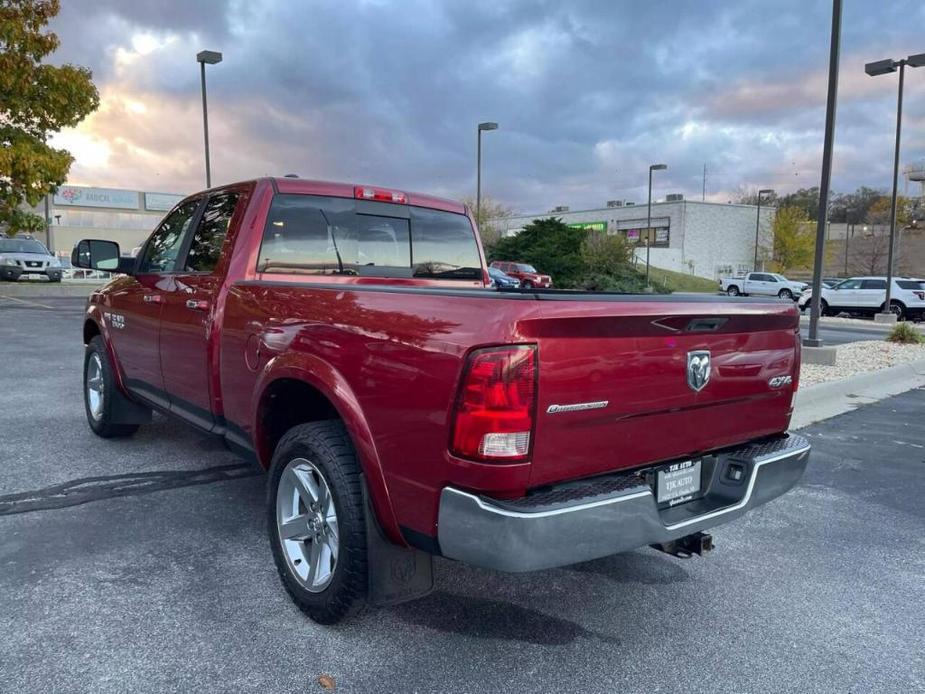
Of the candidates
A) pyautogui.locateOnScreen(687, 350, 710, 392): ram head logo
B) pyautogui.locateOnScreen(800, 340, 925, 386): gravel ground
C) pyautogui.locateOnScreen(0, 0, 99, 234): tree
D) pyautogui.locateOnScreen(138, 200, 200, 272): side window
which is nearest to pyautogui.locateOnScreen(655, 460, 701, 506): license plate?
pyautogui.locateOnScreen(687, 350, 710, 392): ram head logo

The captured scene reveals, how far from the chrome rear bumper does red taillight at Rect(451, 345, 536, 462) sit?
0.18 meters

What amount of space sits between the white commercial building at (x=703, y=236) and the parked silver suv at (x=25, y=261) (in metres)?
44.0

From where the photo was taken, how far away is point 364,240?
14.0 ft

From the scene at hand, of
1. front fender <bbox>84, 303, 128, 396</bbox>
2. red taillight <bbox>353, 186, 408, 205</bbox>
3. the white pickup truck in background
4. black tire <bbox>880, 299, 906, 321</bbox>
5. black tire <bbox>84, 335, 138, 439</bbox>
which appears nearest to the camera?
red taillight <bbox>353, 186, 408, 205</bbox>

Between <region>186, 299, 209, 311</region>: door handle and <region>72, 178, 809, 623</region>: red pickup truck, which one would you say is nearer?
<region>72, 178, 809, 623</region>: red pickup truck

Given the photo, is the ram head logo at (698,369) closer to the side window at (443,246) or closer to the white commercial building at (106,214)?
the side window at (443,246)

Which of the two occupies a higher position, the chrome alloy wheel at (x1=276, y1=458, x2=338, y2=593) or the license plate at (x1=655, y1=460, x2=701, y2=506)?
the license plate at (x1=655, y1=460, x2=701, y2=506)

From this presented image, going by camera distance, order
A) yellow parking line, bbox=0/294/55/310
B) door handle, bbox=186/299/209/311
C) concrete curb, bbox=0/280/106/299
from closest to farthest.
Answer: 1. door handle, bbox=186/299/209/311
2. yellow parking line, bbox=0/294/55/310
3. concrete curb, bbox=0/280/106/299

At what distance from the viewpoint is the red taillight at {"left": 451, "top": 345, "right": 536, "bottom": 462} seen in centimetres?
225

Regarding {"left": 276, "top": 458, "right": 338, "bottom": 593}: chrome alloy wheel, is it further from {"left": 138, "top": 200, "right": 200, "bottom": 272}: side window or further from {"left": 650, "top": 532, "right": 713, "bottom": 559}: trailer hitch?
{"left": 138, "top": 200, "right": 200, "bottom": 272}: side window

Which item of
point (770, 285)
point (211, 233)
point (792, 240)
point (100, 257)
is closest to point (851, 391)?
point (211, 233)

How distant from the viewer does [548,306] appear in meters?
2.32

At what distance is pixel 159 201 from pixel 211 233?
79602 mm

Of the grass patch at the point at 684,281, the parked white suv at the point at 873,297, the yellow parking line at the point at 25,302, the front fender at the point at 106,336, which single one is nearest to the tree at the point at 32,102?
the yellow parking line at the point at 25,302
